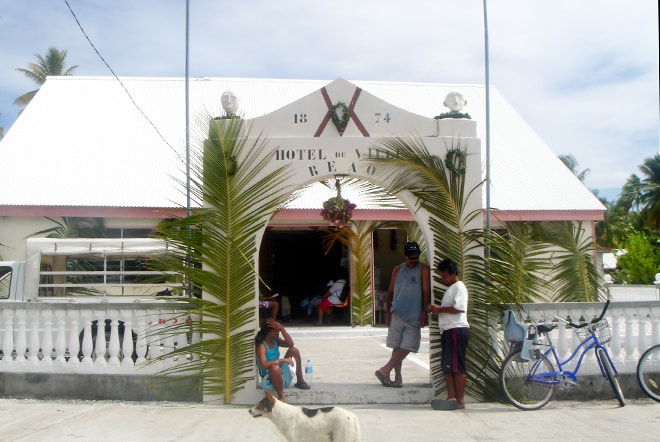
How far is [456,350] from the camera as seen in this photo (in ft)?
25.6

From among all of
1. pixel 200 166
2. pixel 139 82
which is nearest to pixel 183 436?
pixel 200 166

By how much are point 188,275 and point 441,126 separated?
3.51 m

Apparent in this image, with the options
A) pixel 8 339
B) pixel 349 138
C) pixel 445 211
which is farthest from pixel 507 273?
pixel 8 339

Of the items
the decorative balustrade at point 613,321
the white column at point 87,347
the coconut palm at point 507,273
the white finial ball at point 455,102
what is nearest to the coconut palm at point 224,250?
the white column at point 87,347

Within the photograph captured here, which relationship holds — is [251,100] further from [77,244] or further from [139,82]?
[77,244]

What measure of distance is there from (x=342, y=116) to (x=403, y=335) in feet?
8.86

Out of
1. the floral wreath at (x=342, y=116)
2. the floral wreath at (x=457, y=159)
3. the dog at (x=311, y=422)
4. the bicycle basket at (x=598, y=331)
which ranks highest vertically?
the floral wreath at (x=342, y=116)

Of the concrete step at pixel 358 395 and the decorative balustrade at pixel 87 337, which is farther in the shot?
the decorative balustrade at pixel 87 337

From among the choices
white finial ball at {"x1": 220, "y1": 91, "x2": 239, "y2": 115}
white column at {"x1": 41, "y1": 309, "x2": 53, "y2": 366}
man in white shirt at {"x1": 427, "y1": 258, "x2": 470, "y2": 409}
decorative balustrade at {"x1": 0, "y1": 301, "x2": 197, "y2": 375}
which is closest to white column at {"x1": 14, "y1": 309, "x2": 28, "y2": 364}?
decorative balustrade at {"x1": 0, "y1": 301, "x2": 197, "y2": 375}

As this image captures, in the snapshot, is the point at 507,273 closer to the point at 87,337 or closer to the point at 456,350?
the point at 456,350

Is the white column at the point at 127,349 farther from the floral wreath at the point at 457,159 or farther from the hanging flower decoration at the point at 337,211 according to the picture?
the floral wreath at the point at 457,159

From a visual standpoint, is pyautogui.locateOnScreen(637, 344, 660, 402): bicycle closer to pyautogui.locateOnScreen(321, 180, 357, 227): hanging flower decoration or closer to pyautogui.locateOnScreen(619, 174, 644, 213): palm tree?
pyautogui.locateOnScreen(321, 180, 357, 227): hanging flower decoration

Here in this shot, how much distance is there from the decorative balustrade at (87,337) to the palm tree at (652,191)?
3736cm

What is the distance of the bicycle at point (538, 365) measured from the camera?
309 inches
